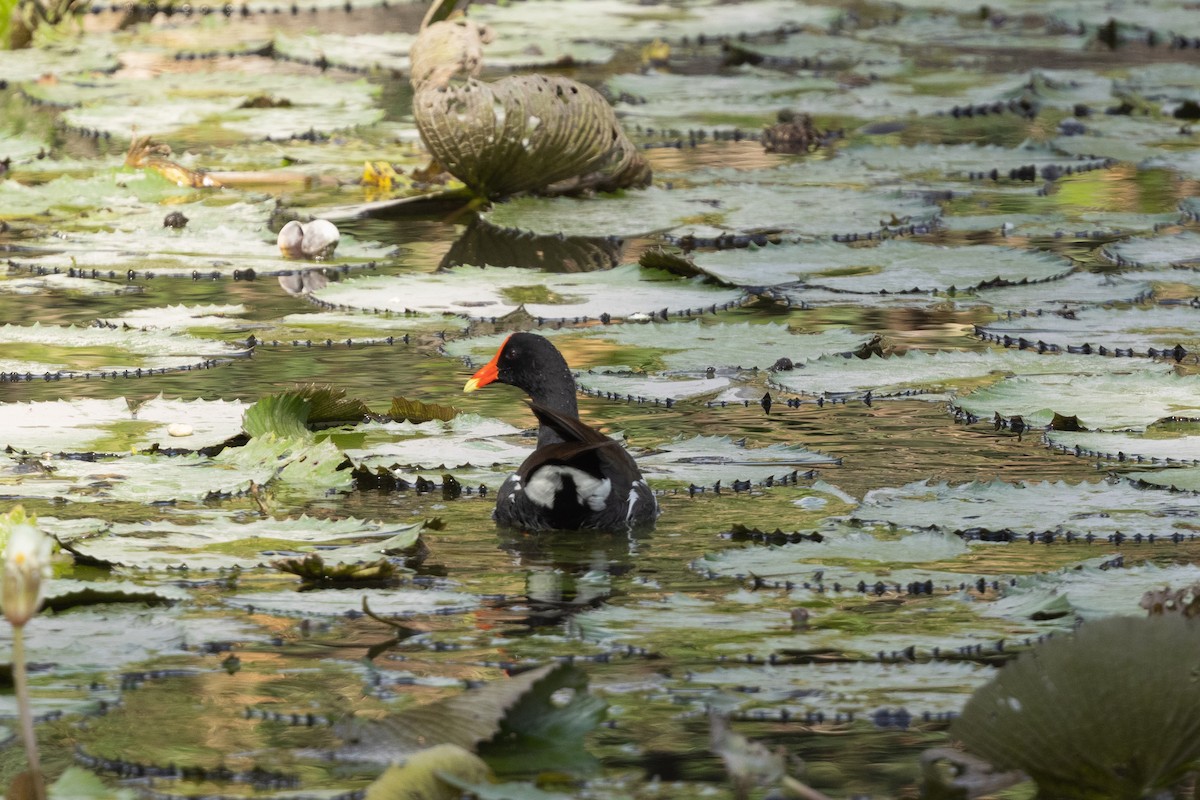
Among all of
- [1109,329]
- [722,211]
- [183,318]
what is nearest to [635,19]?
[722,211]

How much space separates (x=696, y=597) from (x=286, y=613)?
0.65m

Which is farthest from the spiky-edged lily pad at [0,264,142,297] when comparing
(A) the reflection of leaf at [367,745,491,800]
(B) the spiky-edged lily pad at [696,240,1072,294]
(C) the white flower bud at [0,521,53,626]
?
(C) the white flower bud at [0,521,53,626]

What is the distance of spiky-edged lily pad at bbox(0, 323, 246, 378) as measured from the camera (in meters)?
4.90

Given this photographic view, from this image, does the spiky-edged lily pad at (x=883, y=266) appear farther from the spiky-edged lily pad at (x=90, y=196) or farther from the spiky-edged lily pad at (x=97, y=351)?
the spiky-edged lily pad at (x=90, y=196)

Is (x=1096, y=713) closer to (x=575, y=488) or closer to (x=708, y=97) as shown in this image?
(x=575, y=488)

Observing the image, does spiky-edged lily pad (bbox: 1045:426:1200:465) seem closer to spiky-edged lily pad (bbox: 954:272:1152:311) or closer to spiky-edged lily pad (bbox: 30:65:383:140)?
spiky-edged lily pad (bbox: 954:272:1152:311)

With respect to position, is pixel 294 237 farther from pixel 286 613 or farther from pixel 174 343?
pixel 286 613

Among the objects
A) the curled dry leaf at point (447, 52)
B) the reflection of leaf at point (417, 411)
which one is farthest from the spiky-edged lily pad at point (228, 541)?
the curled dry leaf at point (447, 52)

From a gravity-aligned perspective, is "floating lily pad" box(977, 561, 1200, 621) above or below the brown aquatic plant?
below

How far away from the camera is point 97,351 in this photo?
5.12m

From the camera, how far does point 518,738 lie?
2.52 m

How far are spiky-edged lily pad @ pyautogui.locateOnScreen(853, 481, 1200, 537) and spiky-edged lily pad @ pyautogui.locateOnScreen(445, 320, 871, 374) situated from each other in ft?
3.87

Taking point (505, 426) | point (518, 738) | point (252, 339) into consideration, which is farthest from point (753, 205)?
point (518, 738)

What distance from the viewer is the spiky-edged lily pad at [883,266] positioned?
593cm
